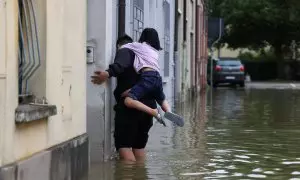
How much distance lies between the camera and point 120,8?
10.0m

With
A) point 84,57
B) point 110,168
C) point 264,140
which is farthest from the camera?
point 264,140

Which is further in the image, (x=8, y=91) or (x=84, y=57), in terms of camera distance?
(x=84, y=57)

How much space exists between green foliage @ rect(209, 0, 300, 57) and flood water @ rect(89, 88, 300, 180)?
37.0 m

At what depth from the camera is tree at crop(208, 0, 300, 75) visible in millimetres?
54844

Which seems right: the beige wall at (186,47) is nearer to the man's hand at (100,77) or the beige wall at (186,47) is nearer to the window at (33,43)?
the man's hand at (100,77)

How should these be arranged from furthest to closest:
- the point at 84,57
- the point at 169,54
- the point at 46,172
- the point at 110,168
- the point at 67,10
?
the point at 169,54 → the point at 110,168 → the point at 84,57 → the point at 67,10 → the point at 46,172

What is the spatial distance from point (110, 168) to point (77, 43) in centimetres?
190

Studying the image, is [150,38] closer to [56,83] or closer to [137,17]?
[56,83]

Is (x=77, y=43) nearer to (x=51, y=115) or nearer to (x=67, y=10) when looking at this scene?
(x=67, y=10)

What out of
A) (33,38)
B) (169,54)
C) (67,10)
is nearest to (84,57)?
(67,10)

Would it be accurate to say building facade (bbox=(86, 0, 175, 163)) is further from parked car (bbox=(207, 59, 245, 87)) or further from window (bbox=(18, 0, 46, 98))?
parked car (bbox=(207, 59, 245, 87))

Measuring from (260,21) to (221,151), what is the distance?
46.5 meters

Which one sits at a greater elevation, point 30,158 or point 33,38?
point 33,38

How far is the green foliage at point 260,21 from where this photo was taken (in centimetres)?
5484
